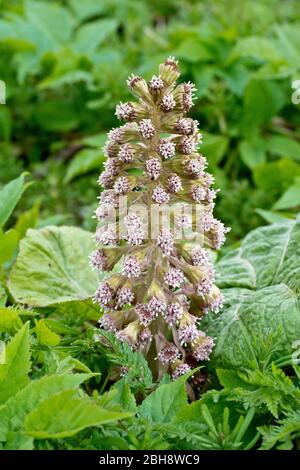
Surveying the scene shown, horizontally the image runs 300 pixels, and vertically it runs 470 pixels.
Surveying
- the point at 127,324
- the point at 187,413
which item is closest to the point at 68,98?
the point at 127,324

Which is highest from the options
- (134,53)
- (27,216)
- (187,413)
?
(134,53)

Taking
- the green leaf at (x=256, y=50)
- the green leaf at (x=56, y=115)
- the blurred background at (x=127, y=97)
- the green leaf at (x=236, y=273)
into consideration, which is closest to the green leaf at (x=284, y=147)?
the blurred background at (x=127, y=97)

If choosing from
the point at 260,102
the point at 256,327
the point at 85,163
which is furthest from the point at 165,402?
the point at 260,102

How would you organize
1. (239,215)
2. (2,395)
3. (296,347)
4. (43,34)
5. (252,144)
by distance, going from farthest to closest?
1. (43,34)
2. (252,144)
3. (239,215)
4. (296,347)
5. (2,395)

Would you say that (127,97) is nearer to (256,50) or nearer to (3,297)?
(256,50)

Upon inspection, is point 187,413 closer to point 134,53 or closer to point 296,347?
point 296,347

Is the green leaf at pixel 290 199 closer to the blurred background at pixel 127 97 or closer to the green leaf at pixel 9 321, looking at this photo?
the blurred background at pixel 127 97
